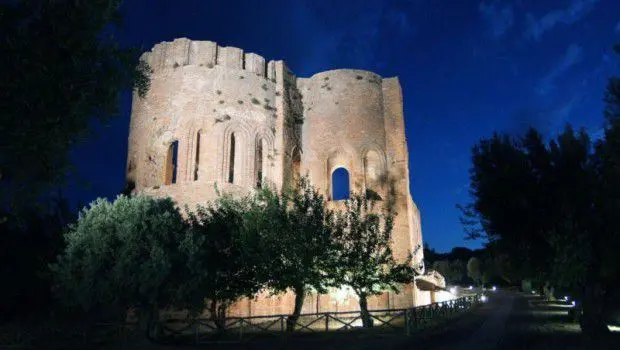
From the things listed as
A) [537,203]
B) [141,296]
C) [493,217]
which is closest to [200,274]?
[141,296]

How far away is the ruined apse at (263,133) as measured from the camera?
20.3 m

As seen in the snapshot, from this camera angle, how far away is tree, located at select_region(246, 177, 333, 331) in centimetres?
1432

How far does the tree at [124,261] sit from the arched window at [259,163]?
26.2ft

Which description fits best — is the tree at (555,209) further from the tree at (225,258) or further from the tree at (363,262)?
the tree at (225,258)

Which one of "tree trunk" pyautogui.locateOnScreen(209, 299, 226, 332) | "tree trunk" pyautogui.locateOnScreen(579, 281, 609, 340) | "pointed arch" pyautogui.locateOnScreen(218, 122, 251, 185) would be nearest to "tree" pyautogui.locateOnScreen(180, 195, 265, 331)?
"tree trunk" pyautogui.locateOnScreen(209, 299, 226, 332)

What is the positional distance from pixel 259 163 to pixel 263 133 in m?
1.40

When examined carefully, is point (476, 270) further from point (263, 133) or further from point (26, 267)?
point (26, 267)

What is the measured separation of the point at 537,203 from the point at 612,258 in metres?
2.11

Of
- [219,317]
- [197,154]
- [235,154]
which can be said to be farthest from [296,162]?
[219,317]

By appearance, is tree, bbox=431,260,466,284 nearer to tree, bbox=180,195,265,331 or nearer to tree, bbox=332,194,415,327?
tree, bbox=332,194,415,327

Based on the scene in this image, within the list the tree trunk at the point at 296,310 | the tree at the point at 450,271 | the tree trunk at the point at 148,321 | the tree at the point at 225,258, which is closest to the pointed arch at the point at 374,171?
the tree at the point at 225,258

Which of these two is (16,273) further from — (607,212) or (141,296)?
(607,212)

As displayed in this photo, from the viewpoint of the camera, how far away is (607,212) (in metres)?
11.2

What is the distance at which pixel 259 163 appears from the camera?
22031 millimetres
